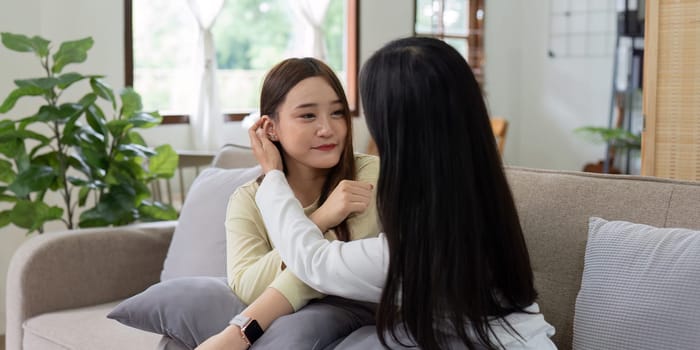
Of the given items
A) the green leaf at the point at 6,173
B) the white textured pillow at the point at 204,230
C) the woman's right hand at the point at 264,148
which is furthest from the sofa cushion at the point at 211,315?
the green leaf at the point at 6,173

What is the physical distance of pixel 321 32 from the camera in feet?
20.6

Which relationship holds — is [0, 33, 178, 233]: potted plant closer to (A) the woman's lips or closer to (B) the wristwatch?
(A) the woman's lips

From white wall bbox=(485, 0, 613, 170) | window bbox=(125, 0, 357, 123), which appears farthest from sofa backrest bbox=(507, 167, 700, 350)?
white wall bbox=(485, 0, 613, 170)

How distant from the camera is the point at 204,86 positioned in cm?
556

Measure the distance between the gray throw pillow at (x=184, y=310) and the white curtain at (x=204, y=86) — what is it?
379 centimetres

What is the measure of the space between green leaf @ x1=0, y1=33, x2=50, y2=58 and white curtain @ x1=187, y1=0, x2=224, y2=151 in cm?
228

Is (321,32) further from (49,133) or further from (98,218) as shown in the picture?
(98,218)

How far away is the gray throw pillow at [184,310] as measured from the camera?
1736mm

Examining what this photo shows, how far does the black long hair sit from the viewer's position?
54.6 inches

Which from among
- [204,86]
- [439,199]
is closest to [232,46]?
[204,86]

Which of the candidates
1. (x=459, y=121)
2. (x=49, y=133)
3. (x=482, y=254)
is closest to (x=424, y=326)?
(x=482, y=254)

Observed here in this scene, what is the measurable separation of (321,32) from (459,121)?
4996 millimetres

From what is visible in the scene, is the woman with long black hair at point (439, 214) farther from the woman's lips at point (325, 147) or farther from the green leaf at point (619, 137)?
the green leaf at point (619, 137)

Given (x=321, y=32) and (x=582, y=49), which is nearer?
(x=321, y=32)
